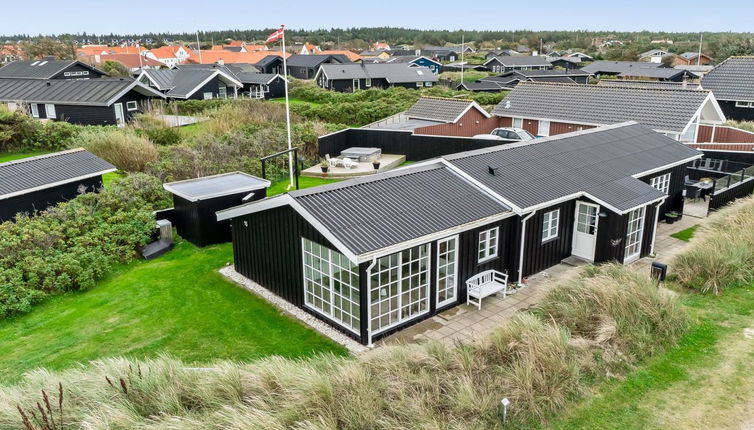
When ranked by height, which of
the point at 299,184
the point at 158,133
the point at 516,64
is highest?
the point at 516,64

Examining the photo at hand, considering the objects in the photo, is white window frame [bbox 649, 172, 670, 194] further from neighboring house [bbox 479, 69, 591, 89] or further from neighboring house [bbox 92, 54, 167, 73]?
neighboring house [bbox 92, 54, 167, 73]

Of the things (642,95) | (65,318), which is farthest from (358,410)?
(642,95)

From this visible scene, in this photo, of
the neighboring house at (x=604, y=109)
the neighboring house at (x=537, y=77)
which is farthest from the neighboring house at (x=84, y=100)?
the neighboring house at (x=537, y=77)

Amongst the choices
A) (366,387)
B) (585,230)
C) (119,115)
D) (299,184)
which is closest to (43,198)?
(299,184)

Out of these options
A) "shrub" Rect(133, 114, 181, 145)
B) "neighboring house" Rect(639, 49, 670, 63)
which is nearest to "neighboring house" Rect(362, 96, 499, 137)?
"shrub" Rect(133, 114, 181, 145)

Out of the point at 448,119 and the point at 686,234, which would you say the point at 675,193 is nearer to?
the point at 686,234

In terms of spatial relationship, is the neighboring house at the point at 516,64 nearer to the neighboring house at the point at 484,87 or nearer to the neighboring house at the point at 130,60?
the neighboring house at the point at 484,87
